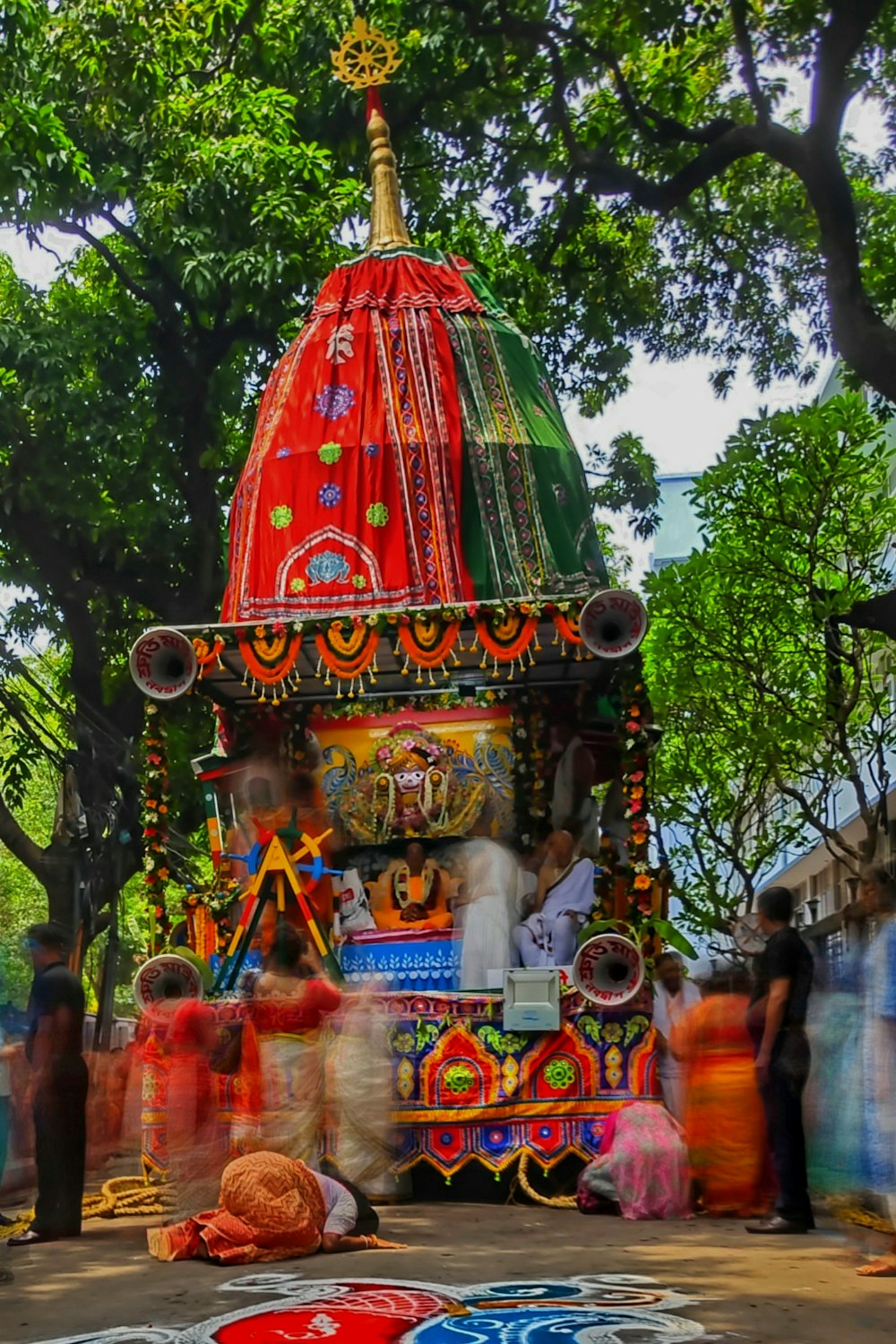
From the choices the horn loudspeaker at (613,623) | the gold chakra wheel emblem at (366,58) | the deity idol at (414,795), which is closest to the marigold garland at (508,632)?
the horn loudspeaker at (613,623)

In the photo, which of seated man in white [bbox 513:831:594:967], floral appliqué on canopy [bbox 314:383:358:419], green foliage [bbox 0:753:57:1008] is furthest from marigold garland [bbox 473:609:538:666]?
green foliage [bbox 0:753:57:1008]

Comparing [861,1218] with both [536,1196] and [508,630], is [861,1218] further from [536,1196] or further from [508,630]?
[508,630]

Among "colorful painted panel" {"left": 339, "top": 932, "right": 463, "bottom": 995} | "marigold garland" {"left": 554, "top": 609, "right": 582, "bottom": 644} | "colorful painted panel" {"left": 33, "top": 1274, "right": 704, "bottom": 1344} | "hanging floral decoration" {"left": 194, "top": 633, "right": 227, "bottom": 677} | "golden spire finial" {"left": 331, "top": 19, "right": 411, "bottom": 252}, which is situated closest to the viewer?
"colorful painted panel" {"left": 33, "top": 1274, "right": 704, "bottom": 1344}

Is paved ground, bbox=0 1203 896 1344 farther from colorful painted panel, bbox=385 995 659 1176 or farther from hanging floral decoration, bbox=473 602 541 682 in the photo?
hanging floral decoration, bbox=473 602 541 682

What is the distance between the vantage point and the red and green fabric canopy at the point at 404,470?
43.3 feet

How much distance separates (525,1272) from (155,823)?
5.62 m

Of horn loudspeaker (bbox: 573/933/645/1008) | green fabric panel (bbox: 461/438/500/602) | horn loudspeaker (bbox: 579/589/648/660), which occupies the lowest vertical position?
horn loudspeaker (bbox: 573/933/645/1008)

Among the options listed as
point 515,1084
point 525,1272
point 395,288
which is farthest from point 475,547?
point 525,1272

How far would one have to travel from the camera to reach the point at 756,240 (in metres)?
19.2

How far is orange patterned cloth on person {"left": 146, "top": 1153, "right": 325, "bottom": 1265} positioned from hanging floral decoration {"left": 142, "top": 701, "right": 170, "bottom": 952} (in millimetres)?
4435

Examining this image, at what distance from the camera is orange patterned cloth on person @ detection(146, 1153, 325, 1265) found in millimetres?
7551

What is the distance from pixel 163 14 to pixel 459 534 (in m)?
6.67

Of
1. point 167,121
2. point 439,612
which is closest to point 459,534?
point 439,612

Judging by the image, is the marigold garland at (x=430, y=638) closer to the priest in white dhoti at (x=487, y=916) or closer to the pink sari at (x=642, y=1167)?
the priest in white dhoti at (x=487, y=916)
